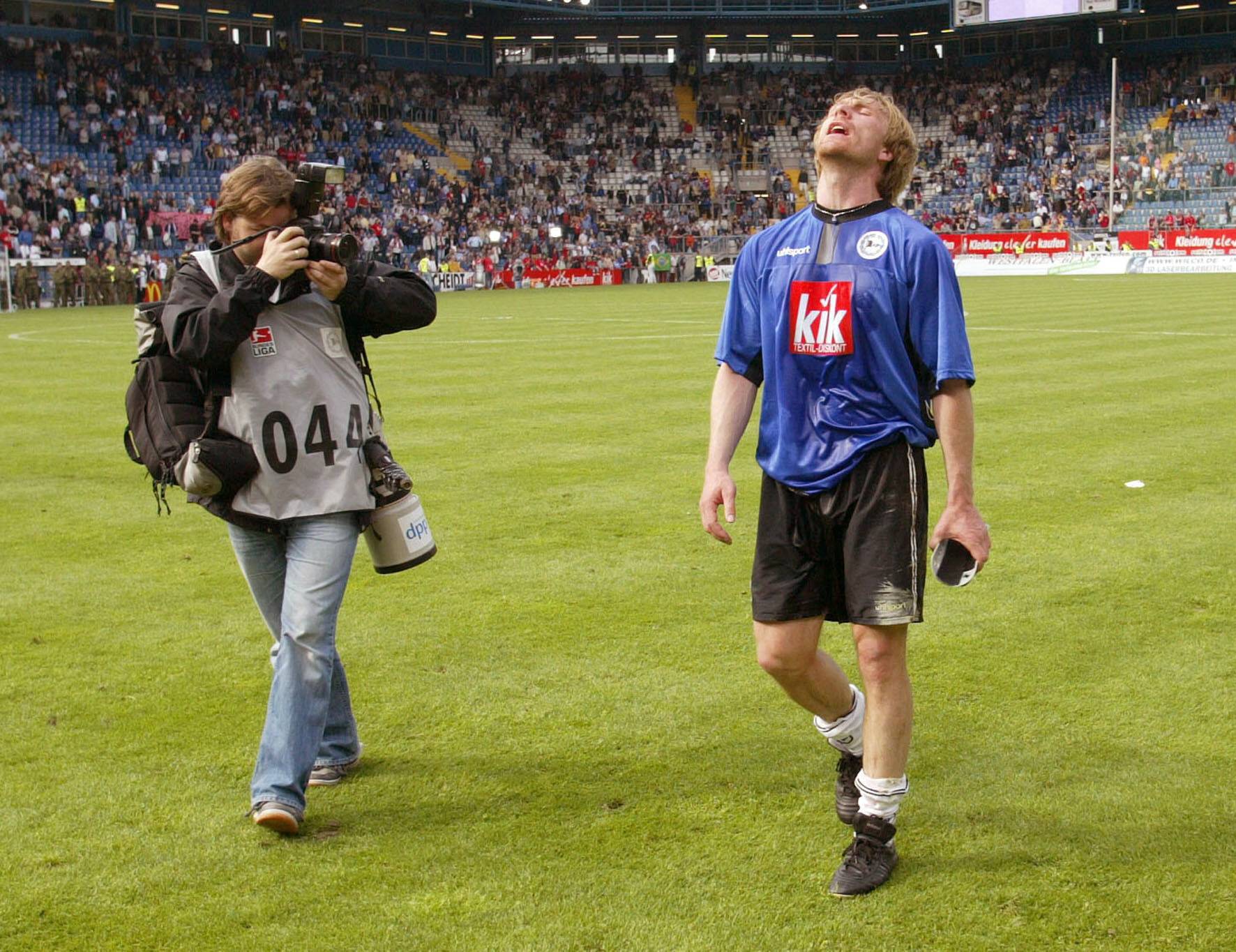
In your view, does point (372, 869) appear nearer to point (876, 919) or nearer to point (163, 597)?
point (876, 919)

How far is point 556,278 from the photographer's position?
50312 millimetres

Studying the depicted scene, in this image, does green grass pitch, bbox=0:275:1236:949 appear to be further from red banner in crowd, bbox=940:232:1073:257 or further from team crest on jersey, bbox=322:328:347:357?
red banner in crowd, bbox=940:232:1073:257

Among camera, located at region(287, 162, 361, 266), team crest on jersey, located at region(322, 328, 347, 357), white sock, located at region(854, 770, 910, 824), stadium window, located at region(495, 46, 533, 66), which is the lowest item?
white sock, located at region(854, 770, 910, 824)

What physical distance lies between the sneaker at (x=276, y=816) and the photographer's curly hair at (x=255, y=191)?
175 cm

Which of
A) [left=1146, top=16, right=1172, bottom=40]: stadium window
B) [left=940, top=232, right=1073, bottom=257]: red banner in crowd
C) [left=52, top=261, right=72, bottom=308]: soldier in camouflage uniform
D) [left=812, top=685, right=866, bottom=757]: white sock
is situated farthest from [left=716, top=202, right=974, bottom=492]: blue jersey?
[left=1146, top=16, right=1172, bottom=40]: stadium window

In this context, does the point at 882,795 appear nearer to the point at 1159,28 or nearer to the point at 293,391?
the point at 293,391

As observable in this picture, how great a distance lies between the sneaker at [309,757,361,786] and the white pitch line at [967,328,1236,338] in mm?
17705

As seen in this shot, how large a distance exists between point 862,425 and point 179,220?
1686 inches

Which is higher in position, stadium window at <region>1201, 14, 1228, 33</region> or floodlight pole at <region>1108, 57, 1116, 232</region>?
stadium window at <region>1201, 14, 1228, 33</region>

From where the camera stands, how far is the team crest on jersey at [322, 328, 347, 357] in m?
4.35

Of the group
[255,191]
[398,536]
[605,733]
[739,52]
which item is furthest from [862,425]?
[739,52]

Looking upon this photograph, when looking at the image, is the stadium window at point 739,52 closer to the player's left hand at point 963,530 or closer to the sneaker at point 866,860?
the player's left hand at point 963,530

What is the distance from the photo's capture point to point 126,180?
45031 millimetres

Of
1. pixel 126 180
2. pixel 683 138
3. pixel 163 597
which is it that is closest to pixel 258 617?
Answer: pixel 163 597
